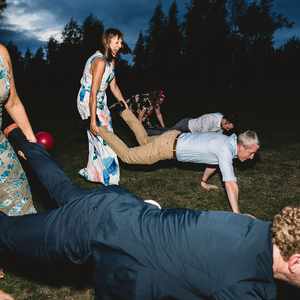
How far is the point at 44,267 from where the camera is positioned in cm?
379

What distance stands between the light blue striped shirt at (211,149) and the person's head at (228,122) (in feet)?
5.62

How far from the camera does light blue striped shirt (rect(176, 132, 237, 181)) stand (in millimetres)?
4586

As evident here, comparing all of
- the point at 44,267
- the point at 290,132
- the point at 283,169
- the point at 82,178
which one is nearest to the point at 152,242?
the point at 44,267

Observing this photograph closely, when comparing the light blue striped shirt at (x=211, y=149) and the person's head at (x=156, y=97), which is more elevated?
the person's head at (x=156, y=97)

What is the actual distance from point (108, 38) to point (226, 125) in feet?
9.68

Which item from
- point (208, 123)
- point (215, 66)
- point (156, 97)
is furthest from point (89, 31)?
point (208, 123)

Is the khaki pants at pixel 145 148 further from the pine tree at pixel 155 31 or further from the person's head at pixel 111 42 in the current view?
the pine tree at pixel 155 31

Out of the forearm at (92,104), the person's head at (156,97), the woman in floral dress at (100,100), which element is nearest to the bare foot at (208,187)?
the woman in floral dress at (100,100)

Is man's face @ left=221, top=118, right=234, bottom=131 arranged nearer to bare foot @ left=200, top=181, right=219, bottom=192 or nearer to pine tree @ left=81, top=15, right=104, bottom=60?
bare foot @ left=200, top=181, right=219, bottom=192

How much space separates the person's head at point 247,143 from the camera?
14.4 feet

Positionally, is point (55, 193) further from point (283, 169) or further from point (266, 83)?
point (266, 83)

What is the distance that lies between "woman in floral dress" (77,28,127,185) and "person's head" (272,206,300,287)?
351cm

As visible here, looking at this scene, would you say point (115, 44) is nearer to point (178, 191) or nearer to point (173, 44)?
point (178, 191)

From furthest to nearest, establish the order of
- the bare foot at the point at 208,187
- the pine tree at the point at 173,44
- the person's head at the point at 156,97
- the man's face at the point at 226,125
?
the pine tree at the point at 173,44
the person's head at the point at 156,97
the man's face at the point at 226,125
the bare foot at the point at 208,187
